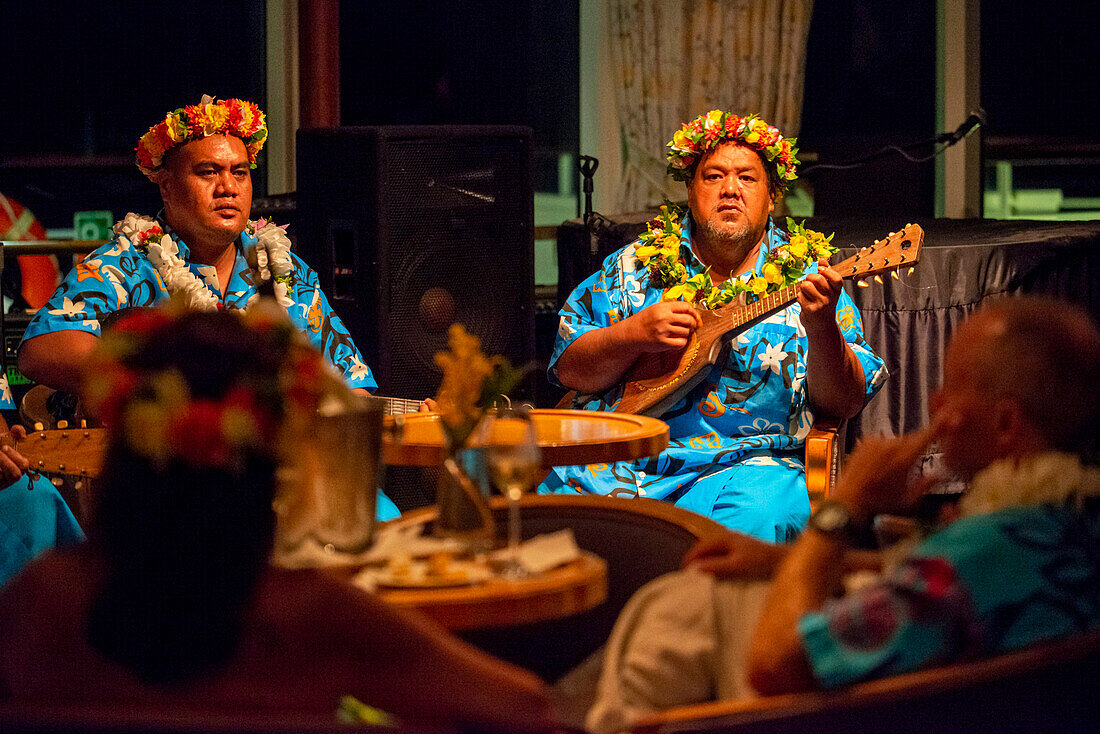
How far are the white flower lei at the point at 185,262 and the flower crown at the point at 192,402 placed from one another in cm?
194

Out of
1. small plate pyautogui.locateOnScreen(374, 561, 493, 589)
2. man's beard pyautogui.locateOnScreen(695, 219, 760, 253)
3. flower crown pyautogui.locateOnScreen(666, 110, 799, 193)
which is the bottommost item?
small plate pyautogui.locateOnScreen(374, 561, 493, 589)

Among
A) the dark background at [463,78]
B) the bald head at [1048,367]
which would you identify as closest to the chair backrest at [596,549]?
the bald head at [1048,367]

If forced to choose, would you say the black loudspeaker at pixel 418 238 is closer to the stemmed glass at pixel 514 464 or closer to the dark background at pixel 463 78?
the stemmed glass at pixel 514 464

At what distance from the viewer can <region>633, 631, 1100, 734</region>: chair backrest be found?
1.30 m

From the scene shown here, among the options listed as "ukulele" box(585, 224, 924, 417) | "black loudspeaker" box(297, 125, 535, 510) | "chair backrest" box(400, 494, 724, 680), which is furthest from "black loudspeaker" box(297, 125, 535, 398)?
"chair backrest" box(400, 494, 724, 680)

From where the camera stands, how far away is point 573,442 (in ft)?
8.88

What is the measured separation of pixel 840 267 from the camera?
3205 millimetres

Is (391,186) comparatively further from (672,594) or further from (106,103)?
(106,103)

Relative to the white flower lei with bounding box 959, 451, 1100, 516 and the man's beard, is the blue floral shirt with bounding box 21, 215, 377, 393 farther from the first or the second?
the white flower lei with bounding box 959, 451, 1100, 516

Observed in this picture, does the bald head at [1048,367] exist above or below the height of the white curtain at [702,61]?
below

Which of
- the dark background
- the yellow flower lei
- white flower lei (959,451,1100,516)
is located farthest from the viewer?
the dark background

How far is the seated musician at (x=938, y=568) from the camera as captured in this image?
→ 4.38ft

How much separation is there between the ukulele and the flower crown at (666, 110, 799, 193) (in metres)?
0.42

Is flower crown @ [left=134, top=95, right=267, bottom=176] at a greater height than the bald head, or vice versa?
flower crown @ [left=134, top=95, right=267, bottom=176]
